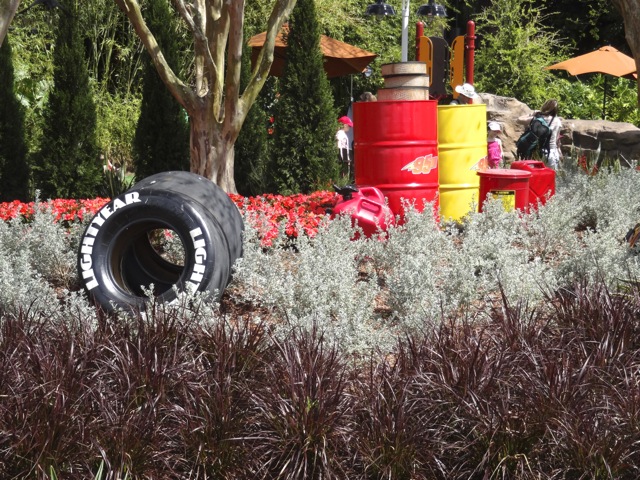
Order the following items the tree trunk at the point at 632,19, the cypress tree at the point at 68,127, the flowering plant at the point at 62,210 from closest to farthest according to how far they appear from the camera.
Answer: the flowering plant at the point at 62,210 < the tree trunk at the point at 632,19 < the cypress tree at the point at 68,127

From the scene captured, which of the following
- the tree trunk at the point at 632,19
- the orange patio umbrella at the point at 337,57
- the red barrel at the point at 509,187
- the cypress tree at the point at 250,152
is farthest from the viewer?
the orange patio umbrella at the point at 337,57

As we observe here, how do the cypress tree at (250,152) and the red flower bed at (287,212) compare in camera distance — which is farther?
the cypress tree at (250,152)

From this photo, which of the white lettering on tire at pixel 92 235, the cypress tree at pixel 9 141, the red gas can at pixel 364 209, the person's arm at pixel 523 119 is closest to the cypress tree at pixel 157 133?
the cypress tree at pixel 9 141

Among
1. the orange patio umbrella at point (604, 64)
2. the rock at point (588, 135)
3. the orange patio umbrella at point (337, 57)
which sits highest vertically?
the orange patio umbrella at point (337, 57)

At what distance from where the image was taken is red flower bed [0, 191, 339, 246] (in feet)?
26.0

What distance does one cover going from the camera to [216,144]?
10.4m

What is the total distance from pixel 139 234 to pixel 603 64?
1660 centimetres

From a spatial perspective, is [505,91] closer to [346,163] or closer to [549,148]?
[346,163]

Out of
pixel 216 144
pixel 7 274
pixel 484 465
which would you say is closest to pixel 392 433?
pixel 484 465

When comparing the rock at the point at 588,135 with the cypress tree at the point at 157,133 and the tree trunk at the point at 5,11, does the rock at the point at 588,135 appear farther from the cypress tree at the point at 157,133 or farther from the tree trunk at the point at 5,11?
the tree trunk at the point at 5,11

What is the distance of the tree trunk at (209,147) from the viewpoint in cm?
1039

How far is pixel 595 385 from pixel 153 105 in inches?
390

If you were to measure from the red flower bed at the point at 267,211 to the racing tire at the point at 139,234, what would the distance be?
1.46 m

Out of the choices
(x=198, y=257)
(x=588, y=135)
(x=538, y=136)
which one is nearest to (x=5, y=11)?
(x=198, y=257)
